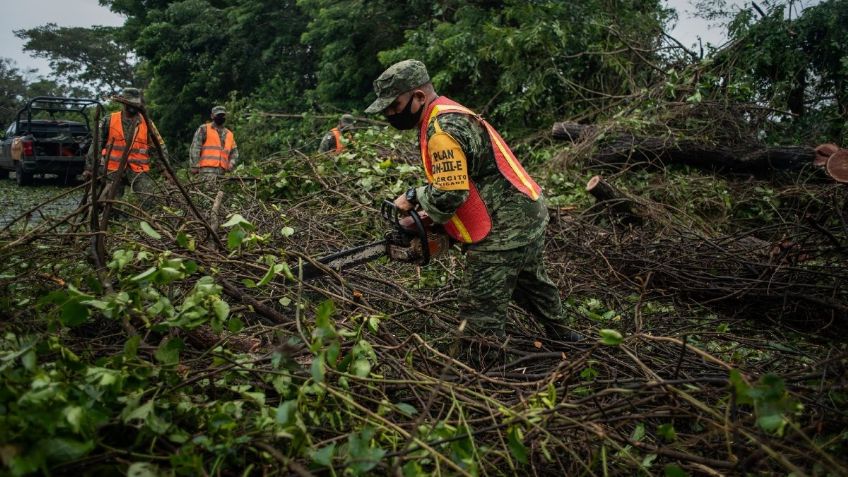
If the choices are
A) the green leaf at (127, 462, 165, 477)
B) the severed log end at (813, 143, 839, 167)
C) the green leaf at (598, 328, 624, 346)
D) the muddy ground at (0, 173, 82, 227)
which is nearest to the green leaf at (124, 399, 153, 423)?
the green leaf at (127, 462, 165, 477)

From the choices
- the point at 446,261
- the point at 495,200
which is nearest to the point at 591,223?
the point at 446,261

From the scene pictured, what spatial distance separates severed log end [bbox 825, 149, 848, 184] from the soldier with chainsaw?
3184mm

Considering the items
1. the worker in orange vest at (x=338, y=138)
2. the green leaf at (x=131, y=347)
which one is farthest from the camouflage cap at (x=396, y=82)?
the worker in orange vest at (x=338, y=138)

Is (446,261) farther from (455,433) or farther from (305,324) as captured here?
(455,433)

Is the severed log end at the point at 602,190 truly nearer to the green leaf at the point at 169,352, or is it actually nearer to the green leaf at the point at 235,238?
the green leaf at the point at 235,238

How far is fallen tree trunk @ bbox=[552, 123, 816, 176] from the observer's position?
259 inches

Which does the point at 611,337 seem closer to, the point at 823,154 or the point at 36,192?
the point at 823,154

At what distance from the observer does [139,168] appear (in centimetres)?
631

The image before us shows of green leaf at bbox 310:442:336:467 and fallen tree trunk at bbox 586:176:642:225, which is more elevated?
green leaf at bbox 310:442:336:467

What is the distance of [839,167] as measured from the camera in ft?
15.8

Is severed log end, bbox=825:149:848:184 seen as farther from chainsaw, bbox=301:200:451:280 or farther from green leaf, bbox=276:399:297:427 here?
green leaf, bbox=276:399:297:427

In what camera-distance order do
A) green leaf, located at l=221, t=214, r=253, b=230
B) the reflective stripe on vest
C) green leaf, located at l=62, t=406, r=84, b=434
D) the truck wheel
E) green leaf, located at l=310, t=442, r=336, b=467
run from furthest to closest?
1. the truck wheel
2. the reflective stripe on vest
3. green leaf, located at l=221, t=214, r=253, b=230
4. green leaf, located at l=310, t=442, r=336, b=467
5. green leaf, located at l=62, t=406, r=84, b=434

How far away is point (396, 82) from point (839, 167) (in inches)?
159

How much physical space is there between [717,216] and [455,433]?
218 inches
